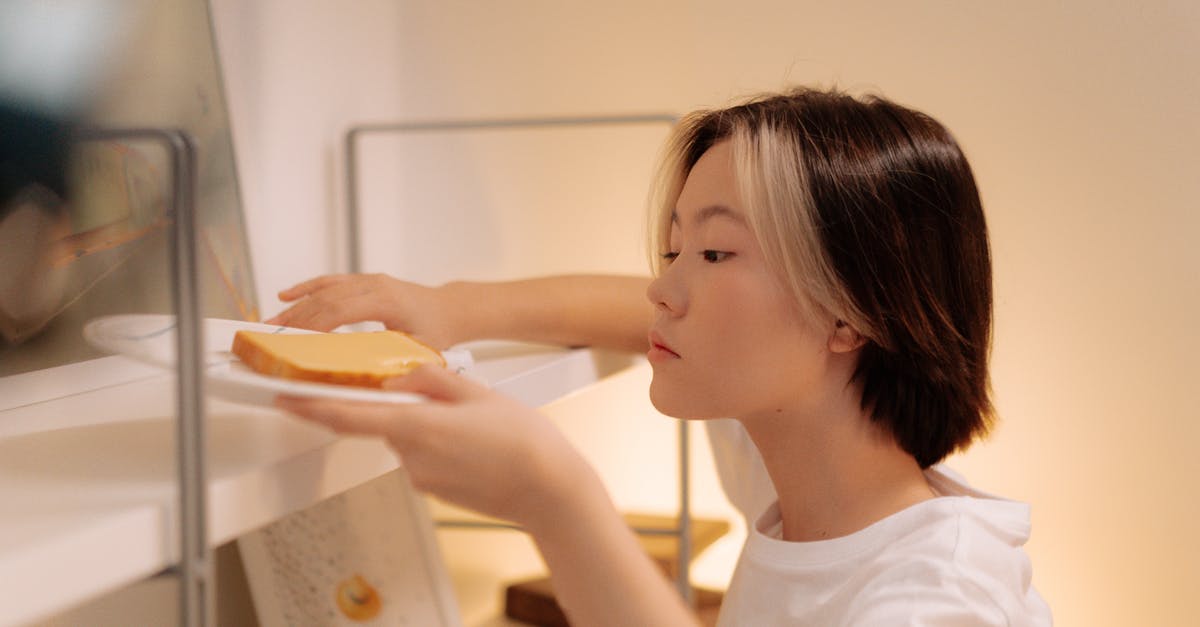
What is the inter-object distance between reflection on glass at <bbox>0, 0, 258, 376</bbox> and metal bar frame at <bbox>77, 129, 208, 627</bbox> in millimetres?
226

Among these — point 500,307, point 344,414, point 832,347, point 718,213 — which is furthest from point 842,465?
point 344,414

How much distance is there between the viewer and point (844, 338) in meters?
0.76

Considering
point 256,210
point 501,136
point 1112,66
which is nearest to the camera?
point 256,210

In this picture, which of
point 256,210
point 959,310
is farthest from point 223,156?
point 959,310

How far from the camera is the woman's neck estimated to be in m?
0.80

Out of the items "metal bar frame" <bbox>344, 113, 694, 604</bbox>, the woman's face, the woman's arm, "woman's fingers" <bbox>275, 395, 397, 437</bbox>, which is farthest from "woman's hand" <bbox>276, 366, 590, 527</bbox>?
"metal bar frame" <bbox>344, 113, 694, 604</bbox>

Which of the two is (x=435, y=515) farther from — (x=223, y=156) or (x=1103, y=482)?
(x=1103, y=482)

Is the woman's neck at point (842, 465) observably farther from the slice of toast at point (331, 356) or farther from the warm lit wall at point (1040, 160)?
the warm lit wall at point (1040, 160)

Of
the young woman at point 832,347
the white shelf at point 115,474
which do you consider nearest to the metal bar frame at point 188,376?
the white shelf at point 115,474

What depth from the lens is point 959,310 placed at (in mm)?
789

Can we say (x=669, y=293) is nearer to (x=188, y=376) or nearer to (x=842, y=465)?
(x=842, y=465)

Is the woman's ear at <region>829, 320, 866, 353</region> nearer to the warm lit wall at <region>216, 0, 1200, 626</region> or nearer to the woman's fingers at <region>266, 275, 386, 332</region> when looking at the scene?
the woman's fingers at <region>266, 275, 386, 332</region>

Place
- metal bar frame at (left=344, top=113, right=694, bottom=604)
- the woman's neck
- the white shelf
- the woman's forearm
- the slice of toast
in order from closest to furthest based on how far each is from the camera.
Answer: the white shelf → the slice of toast → the woman's neck → the woman's forearm → metal bar frame at (left=344, top=113, right=694, bottom=604)

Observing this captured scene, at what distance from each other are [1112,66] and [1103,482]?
480mm
